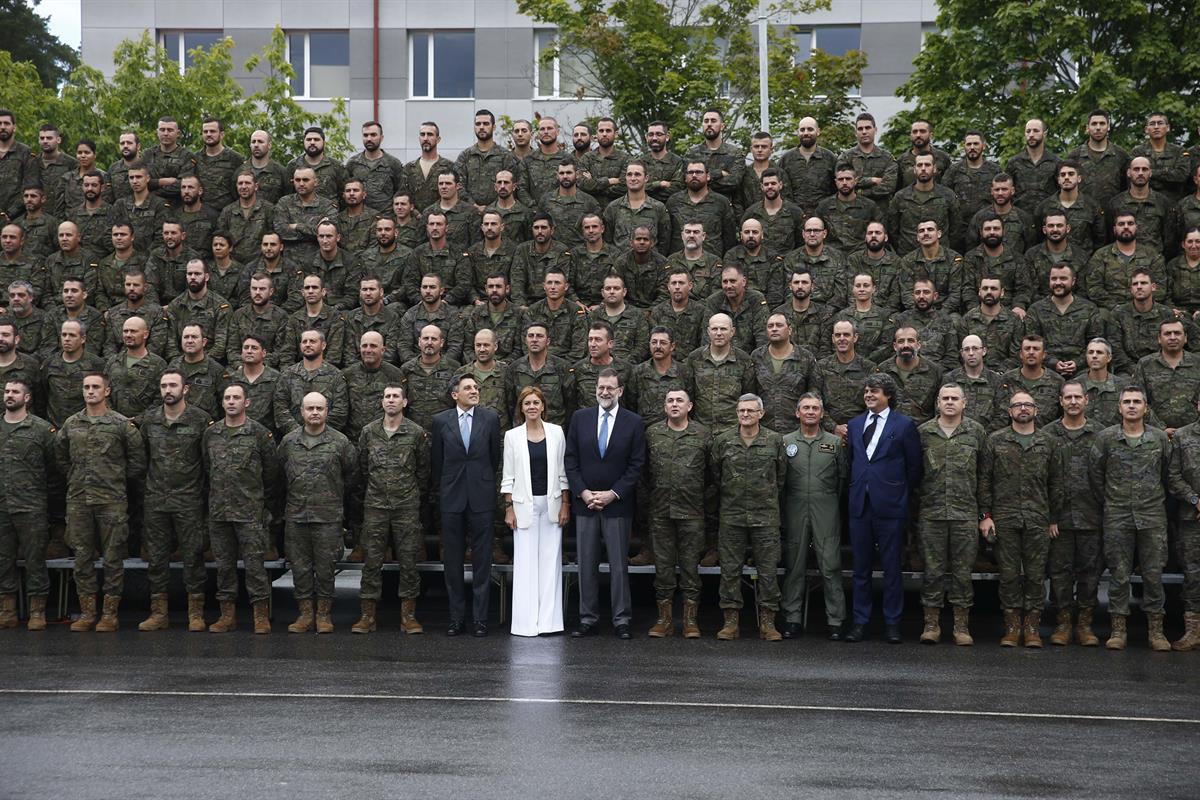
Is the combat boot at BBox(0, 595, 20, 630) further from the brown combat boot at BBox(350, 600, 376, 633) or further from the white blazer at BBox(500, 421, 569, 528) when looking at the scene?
the white blazer at BBox(500, 421, 569, 528)

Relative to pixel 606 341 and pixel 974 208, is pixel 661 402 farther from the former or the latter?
pixel 974 208

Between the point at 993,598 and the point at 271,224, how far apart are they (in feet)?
24.5

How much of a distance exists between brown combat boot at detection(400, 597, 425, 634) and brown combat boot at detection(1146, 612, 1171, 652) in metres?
5.34

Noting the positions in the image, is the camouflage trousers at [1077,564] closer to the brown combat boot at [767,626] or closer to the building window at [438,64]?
the brown combat boot at [767,626]

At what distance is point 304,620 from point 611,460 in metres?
2.61

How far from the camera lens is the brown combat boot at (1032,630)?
12188 mm

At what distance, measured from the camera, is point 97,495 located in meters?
12.9

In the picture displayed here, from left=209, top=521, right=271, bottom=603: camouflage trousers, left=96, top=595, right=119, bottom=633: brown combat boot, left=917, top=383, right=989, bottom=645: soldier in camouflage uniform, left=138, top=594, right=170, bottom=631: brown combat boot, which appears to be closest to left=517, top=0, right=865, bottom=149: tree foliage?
left=917, top=383, right=989, bottom=645: soldier in camouflage uniform

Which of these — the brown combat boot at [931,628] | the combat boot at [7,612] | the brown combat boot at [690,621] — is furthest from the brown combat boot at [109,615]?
the brown combat boot at [931,628]

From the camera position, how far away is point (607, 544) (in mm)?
12734

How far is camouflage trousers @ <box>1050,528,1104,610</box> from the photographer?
12398 millimetres

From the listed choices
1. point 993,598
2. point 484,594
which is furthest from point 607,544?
point 993,598

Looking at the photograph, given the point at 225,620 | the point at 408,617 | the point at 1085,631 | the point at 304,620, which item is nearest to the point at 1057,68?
the point at 1085,631

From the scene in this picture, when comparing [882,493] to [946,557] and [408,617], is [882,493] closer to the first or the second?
[946,557]
